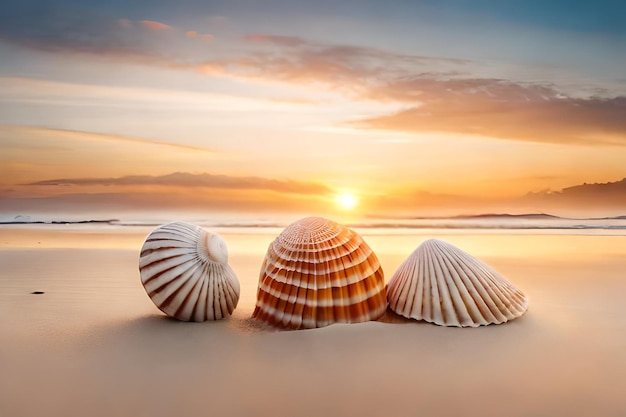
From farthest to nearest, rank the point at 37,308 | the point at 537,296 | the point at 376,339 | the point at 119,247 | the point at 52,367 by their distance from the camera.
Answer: the point at 119,247 → the point at 537,296 → the point at 37,308 → the point at 376,339 → the point at 52,367

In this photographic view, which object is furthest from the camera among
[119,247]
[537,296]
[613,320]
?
[119,247]

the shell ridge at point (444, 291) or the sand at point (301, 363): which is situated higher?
the shell ridge at point (444, 291)

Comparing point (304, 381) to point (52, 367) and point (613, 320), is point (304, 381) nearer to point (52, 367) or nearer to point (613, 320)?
point (52, 367)

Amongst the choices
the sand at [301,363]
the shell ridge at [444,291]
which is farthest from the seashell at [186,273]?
the shell ridge at [444,291]

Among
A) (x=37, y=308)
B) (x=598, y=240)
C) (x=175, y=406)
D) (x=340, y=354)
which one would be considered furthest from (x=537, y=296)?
(x=598, y=240)

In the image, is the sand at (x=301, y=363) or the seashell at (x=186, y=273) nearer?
the sand at (x=301, y=363)

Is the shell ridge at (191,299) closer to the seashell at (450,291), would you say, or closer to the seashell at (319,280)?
the seashell at (319,280)
